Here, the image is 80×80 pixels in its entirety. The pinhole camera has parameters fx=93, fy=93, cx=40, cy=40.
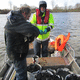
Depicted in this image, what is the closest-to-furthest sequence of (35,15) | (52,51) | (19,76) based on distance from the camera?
(19,76)
(35,15)
(52,51)

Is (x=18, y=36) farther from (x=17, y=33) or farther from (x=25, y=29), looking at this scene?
(x=25, y=29)

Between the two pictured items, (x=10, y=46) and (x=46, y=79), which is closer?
(x=10, y=46)

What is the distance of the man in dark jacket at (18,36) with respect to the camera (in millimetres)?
1447

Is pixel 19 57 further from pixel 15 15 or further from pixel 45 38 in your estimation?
pixel 45 38

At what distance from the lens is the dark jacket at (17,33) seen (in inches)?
56.8

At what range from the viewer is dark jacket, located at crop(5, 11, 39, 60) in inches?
56.8

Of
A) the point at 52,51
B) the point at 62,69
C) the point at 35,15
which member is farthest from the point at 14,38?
the point at 52,51

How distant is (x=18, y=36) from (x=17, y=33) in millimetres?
64

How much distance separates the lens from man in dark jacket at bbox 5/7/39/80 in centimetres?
145

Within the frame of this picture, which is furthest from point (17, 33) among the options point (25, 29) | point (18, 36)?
point (25, 29)

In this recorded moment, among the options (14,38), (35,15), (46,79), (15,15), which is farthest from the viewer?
(35,15)

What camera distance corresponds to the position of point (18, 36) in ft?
5.26

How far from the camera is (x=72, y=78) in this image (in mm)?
2467

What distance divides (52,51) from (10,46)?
147 inches
